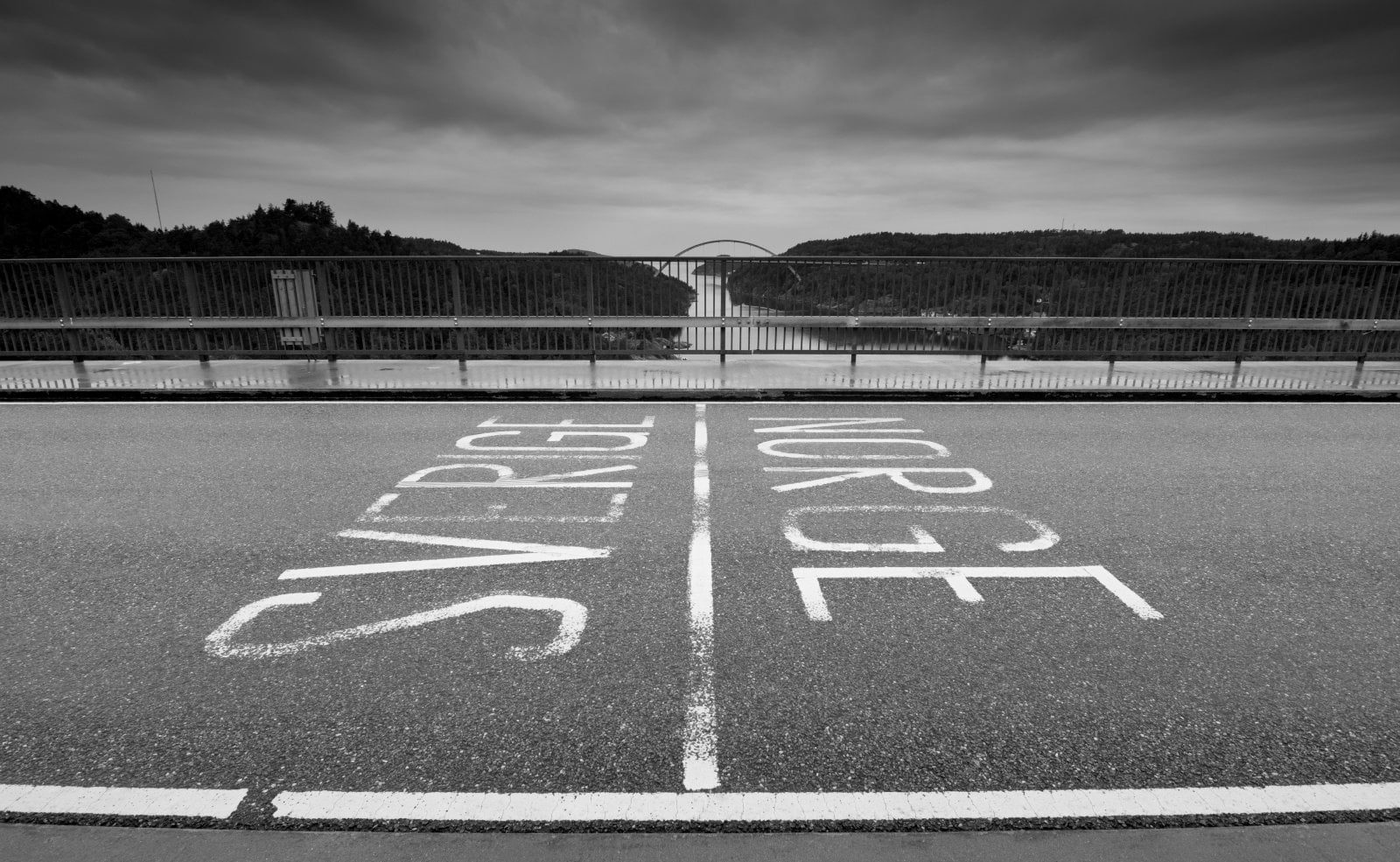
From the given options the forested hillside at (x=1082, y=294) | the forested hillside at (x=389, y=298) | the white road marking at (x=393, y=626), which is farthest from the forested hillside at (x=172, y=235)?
the white road marking at (x=393, y=626)

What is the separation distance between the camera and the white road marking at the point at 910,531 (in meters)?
4.43

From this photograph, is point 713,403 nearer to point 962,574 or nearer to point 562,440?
point 562,440

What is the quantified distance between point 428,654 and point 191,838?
108 centimetres

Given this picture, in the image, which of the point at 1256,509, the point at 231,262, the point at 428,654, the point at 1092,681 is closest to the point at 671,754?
the point at 428,654

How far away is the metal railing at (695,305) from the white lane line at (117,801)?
889 centimetres

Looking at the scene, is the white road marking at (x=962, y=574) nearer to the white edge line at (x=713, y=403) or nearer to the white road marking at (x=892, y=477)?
the white road marking at (x=892, y=477)

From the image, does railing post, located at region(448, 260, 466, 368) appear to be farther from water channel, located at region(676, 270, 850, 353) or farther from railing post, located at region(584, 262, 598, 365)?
water channel, located at region(676, 270, 850, 353)

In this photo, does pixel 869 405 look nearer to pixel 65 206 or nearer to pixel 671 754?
pixel 671 754

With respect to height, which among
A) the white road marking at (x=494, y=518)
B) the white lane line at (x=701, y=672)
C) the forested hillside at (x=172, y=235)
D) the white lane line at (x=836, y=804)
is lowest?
the white lane line at (x=836, y=804)

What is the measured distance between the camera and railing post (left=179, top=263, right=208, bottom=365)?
431 inches

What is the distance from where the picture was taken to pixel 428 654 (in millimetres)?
3207

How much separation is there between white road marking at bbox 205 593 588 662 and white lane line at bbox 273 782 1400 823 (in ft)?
2.88

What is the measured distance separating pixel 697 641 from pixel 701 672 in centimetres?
26

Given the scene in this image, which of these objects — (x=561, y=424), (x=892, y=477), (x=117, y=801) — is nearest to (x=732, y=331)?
(x=561, y=424)
